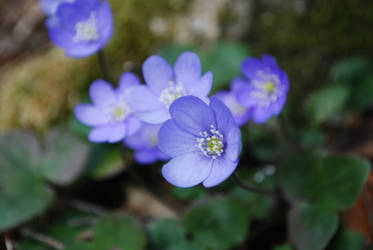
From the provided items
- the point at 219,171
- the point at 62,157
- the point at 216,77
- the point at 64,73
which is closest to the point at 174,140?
the point at 219,171

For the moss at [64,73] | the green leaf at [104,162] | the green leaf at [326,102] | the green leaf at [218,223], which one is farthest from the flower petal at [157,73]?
the green leaf at [326,102]

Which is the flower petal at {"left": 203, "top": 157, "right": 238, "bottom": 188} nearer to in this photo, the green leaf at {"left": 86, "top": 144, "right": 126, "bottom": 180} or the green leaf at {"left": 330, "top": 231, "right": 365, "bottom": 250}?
the green leaf at {"left": 330, "top": 231, "right": 365, "bottom": 250}

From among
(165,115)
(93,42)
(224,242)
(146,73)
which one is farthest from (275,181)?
(93,42)

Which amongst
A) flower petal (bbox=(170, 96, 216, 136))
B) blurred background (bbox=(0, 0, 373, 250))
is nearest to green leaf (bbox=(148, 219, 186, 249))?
blurred background (bbox=(0, 0, 373, 250))

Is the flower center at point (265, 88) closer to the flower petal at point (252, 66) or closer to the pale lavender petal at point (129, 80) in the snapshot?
the flower petal at point (252, 66)

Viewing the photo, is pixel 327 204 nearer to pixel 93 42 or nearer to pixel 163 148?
pixel 163 148

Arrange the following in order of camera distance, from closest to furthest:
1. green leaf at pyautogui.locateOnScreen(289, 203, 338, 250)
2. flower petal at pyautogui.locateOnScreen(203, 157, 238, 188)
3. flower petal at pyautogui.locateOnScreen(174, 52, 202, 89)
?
flower petal at pyautogui.locateOnScreen(203, 157, 238, 188)
flower petal at pyautogui.locateOnScreen(174, 52, 202, 89)
green leaf at pyautogui.locateOnScreen(289, 203, 338, 250)
